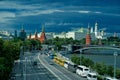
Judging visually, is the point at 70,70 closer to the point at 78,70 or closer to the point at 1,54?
the point at 78,70

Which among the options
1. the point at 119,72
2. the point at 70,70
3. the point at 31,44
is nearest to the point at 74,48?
the point at 31,44

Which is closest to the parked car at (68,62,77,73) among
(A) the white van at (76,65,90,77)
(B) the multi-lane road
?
(B) the multi-lane road

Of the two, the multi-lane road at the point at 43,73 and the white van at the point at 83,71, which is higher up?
the white van at the point at 83,71

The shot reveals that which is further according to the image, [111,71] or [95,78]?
[111,71]

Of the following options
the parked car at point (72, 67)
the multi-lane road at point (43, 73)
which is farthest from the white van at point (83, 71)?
the parked car at point (72, 67)

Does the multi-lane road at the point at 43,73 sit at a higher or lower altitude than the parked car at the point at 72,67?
lower

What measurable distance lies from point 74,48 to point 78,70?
123308 mm

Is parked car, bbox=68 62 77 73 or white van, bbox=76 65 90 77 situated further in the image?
parked car, bbox=68 62 77 73

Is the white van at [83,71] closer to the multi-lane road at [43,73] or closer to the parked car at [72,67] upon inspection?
the multi-lane road at [43,73]

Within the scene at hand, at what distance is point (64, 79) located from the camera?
2042 inches

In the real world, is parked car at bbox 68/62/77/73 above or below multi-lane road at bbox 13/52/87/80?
above

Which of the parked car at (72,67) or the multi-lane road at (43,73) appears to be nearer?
the multi-lane road at (43,73)

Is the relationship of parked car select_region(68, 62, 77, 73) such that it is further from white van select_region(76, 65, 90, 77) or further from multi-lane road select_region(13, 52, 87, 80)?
white van select_region(76, 65, 90, 77)

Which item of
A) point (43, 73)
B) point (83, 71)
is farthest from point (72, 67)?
point (83, 71)
